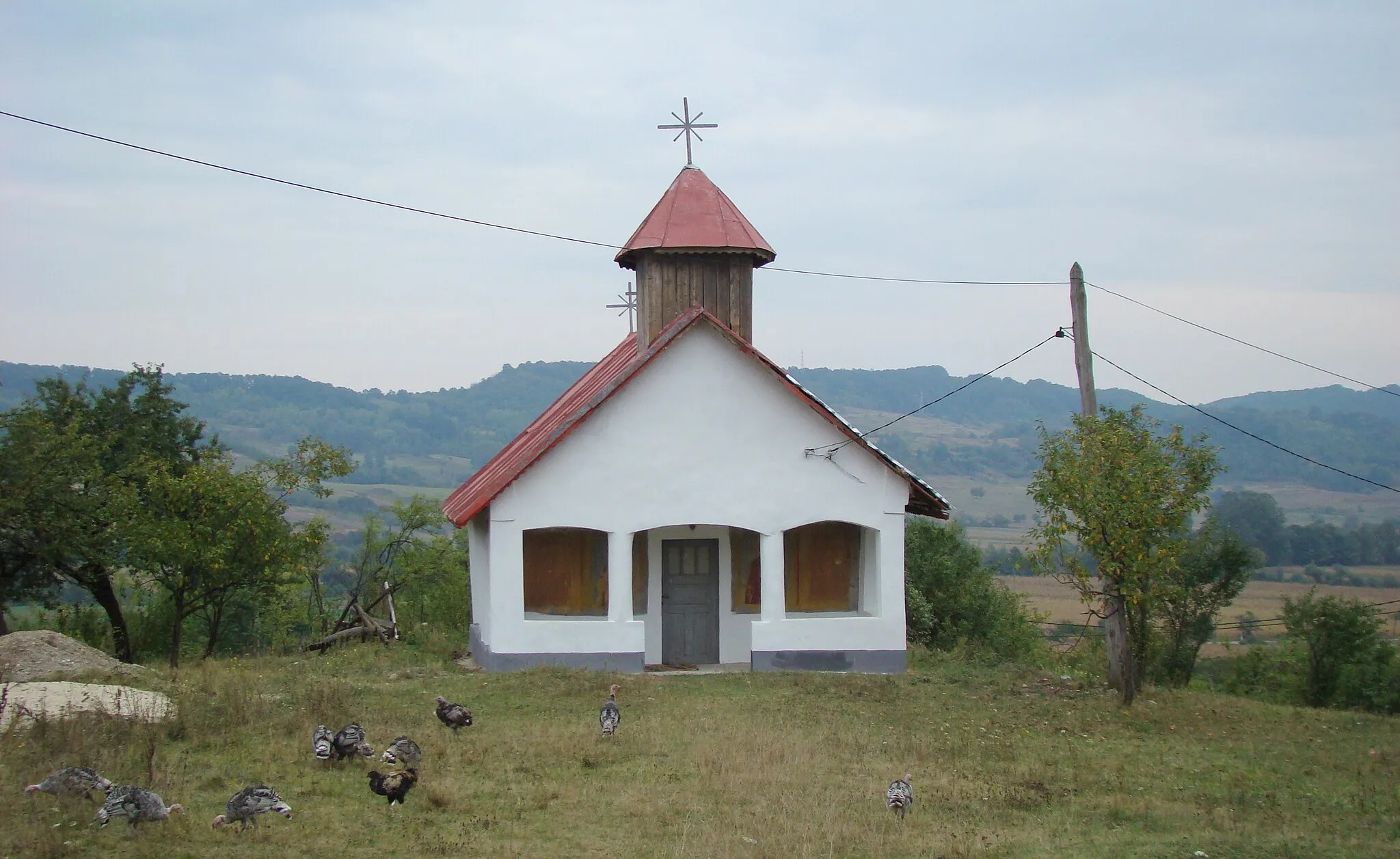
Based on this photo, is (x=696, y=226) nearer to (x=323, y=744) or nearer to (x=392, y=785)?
(x=323, y=744)

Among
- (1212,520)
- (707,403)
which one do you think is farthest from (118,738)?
(1212,520)

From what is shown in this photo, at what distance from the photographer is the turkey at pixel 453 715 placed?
1317 centimetres

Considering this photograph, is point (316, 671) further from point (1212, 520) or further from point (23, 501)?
point (1212, 520)

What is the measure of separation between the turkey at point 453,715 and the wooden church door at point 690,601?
6671 mm

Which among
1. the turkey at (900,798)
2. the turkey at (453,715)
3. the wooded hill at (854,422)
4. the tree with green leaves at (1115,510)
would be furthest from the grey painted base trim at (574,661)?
the wooded hill at (854,422)

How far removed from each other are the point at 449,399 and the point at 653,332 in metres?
131

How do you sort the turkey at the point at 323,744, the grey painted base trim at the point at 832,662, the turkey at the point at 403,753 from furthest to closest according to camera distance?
the grey painted base trim at the point at 832,662 → the turkey at the point at 323,744 → the turkey at the point at 403,753

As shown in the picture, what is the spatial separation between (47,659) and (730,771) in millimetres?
10072

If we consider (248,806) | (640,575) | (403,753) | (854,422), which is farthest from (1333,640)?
(854,422)

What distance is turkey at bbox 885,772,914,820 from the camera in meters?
9.98

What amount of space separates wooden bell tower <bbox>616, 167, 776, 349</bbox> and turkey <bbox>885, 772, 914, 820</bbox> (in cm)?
1048

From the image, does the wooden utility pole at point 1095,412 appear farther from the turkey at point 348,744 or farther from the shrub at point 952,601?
the shrub at point 952,601

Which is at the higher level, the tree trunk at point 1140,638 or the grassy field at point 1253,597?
the tree trunk at point 1140,638

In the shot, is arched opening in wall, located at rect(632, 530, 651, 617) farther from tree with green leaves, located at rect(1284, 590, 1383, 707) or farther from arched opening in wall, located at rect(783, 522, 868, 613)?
tree with green leaves, located at rect(1284, 590, 1383, 707)
